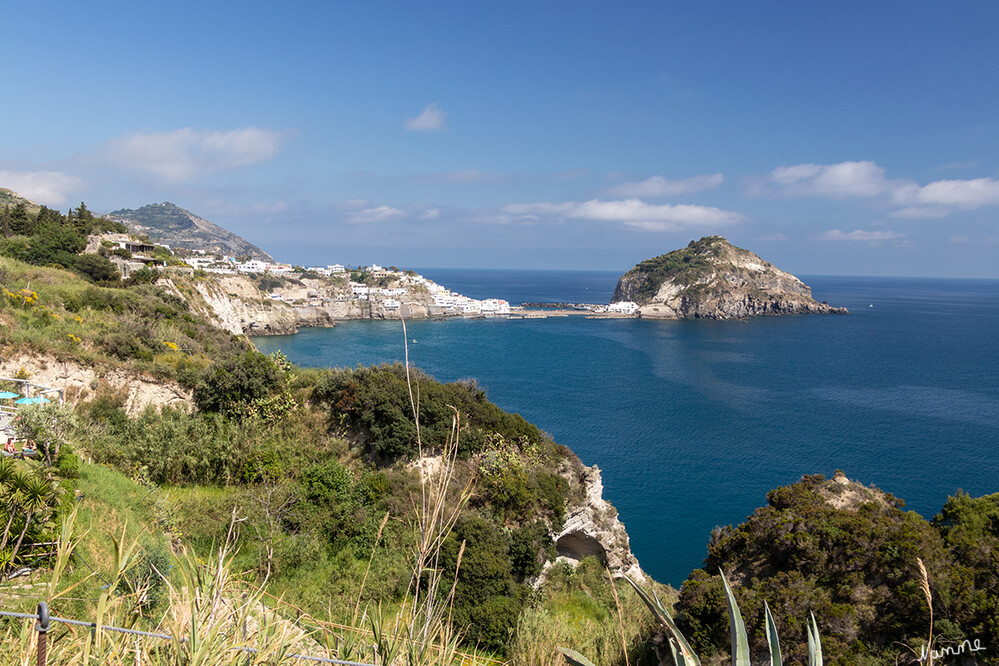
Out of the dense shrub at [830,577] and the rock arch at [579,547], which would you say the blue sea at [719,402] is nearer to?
the rock arch at [579,547]

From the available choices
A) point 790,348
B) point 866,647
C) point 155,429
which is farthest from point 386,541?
point 790,348

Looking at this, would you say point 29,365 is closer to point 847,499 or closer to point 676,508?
point 847,499

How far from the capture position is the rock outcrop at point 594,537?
11.3 metres

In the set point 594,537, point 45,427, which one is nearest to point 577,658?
point 45,427

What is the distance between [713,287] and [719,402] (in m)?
57.1

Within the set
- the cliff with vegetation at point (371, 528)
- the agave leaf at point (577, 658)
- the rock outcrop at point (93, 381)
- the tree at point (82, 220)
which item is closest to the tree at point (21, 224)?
the tree at point (82, 220)

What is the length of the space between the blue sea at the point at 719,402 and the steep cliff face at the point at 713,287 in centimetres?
1550

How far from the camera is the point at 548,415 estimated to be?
105 feet

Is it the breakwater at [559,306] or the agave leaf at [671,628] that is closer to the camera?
the agave leaf at [671,628]

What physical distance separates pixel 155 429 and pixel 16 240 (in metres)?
22.8

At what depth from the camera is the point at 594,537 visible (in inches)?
448

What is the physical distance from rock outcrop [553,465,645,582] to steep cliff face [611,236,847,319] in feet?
256

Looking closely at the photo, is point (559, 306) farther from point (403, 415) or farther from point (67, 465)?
point (67, 465)

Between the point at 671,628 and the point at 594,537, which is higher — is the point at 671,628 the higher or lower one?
the higher one
